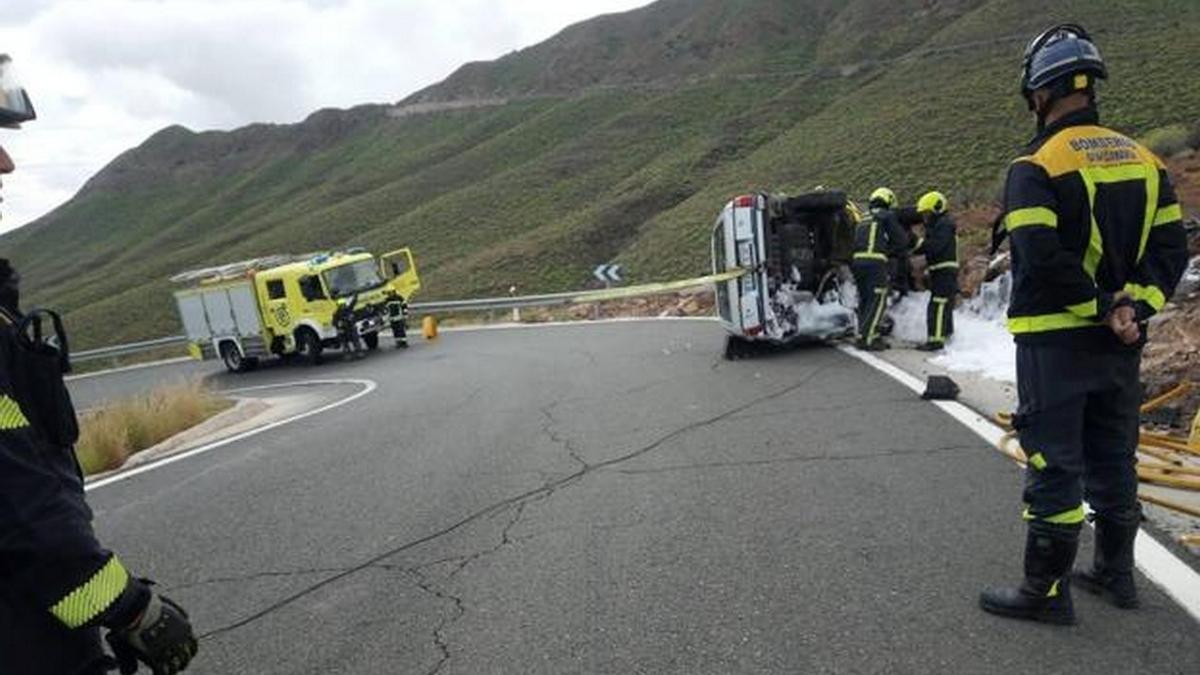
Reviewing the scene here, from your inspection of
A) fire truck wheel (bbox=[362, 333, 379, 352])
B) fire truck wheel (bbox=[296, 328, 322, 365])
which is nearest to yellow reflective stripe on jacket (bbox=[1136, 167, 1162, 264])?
fire truck wheel (bbox=[296, 328, 322, 365])

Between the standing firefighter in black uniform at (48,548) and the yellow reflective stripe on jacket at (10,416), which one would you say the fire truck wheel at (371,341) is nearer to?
the standing firefighter in black uniform at (48,548)

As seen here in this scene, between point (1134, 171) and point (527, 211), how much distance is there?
55.6 metres

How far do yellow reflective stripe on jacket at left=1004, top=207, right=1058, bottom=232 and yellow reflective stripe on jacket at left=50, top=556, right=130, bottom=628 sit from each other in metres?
3.28

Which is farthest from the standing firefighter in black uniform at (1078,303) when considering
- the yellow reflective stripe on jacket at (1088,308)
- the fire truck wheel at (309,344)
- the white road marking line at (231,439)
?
the fire truck wheel at (309,344)

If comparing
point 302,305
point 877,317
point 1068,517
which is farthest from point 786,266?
point 302,305

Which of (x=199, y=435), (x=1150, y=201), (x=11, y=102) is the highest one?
(x=11, y=102)

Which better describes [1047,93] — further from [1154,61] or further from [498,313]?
[1154,61]

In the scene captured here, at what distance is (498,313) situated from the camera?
28.8 meters

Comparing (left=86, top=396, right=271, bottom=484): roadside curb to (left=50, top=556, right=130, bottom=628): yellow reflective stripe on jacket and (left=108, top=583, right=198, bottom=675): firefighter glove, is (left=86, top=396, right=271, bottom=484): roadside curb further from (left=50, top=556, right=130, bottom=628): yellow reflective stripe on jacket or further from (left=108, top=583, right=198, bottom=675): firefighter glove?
(left=50, top=556, right=130, bottom=628): yellow reflective stripe on jacket

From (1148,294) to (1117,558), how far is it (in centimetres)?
105

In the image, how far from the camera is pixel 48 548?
2.09m

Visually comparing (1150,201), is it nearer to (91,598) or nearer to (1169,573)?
(1169,573)

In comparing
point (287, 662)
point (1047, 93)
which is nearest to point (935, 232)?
point (1047, 93)

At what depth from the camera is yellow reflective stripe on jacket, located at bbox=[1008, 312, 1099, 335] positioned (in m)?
3.57
